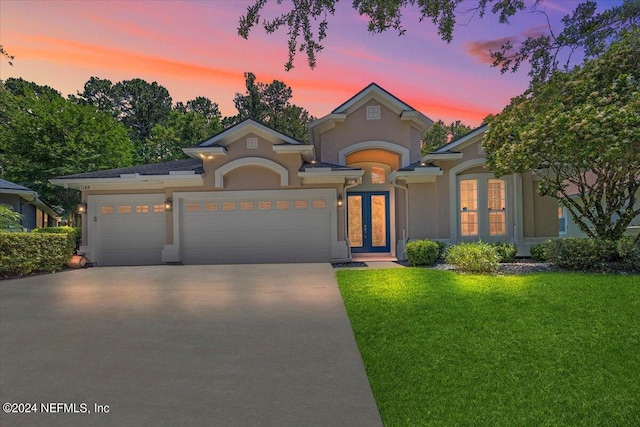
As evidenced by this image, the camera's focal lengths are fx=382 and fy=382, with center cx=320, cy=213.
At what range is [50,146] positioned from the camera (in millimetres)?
22266

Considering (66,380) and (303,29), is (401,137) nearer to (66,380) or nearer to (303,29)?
(303,29)

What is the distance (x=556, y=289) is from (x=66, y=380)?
27.3 feet

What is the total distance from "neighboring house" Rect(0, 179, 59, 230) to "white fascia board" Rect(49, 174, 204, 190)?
20.8 ft

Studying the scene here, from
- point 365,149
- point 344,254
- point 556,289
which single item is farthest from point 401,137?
point 556,289

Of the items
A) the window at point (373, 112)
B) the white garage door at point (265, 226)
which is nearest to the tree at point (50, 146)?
the white garage door at point (265, 226)

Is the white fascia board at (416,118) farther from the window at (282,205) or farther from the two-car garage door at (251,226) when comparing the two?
the window at (282,205)

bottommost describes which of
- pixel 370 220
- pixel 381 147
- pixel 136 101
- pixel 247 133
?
pixel 370 220

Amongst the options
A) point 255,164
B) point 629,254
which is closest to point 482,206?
point 629,254

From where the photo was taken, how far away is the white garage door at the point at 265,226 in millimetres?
14273

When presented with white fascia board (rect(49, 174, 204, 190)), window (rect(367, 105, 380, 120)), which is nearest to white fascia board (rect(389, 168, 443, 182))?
window (rect(367, 105, 380, 120))

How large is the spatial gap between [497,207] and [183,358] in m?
12.2

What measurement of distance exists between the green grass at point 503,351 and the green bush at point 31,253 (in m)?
9.98

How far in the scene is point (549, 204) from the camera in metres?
13.9

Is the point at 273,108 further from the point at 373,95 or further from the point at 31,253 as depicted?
the point at 31,253
